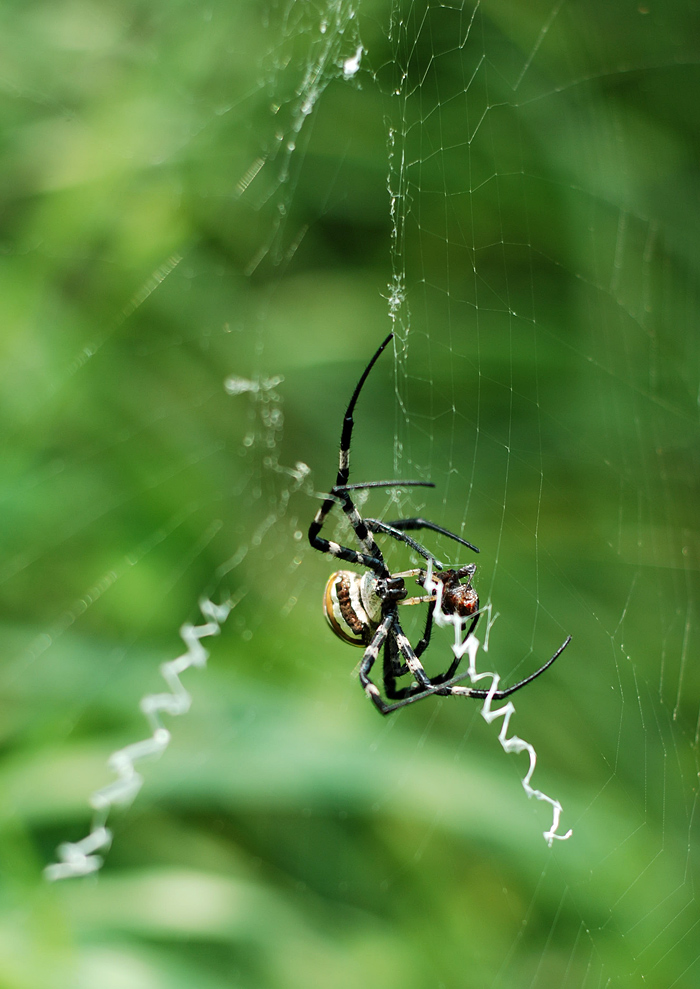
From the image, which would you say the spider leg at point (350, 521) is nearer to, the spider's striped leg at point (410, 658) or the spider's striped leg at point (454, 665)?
the spider's striped leg at point (410, 658)

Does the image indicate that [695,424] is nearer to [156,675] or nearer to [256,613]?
[256,613]

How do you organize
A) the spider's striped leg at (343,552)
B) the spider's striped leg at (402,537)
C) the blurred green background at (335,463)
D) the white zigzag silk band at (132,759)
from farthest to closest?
the white zigzag silk band at (132,759) < the blurred green background at (335,463) < the spider's striped leg at (343,552) < the spider's striped leg at (402,537)

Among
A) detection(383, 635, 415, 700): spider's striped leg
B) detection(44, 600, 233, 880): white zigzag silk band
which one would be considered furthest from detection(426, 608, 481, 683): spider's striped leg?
detection(44, 600, 233, 880): white zigzag silk band

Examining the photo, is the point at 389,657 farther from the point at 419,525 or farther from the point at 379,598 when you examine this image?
the point at 419,525

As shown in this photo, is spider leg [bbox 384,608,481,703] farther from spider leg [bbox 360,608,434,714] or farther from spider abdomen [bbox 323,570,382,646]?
spider abdomen [bbox 323,570,382,646]

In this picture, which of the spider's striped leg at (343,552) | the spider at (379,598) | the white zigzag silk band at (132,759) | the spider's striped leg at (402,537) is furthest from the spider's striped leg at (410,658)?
the white zigzag silk band at (132,759)

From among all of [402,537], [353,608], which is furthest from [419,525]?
[353,608]
